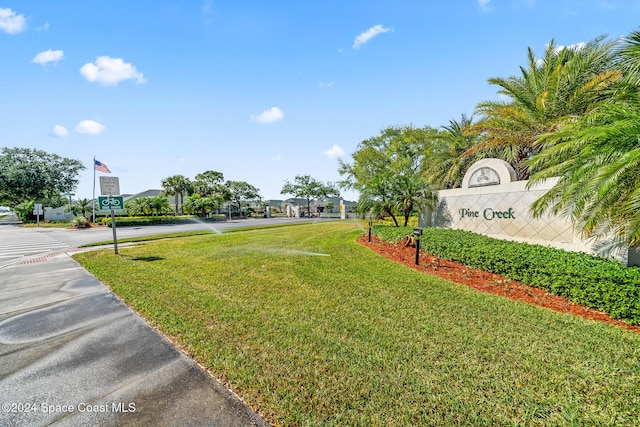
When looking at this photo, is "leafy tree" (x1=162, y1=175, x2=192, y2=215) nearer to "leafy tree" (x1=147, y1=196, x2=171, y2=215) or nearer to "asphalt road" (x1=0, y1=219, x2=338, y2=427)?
"leafy tree" (x1=147, y1=196, x2=171, y2=215)

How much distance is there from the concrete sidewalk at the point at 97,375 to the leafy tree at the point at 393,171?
1213cm

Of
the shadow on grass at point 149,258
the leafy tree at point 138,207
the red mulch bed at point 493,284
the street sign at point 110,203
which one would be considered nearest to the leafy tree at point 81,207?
the leafy tree at point 138,207

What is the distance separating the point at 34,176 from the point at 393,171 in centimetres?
5502

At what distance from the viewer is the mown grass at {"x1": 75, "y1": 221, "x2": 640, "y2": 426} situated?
249 cm

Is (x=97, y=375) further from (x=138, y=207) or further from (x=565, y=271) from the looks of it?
(x=138, y=207)

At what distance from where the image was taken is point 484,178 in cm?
1035

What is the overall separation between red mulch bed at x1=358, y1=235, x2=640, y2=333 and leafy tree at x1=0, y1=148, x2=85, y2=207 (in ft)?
173

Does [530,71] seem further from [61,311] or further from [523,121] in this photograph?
[61,311]

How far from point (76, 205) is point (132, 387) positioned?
45903 millimetres

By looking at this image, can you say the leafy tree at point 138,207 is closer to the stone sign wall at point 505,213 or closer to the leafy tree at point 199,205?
the leafy tree at point 199,205

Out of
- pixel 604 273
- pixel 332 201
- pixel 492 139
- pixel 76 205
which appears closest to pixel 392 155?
pixel 492 139

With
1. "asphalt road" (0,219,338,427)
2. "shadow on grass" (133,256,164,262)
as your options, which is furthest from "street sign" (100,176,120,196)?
"asphalt road" (0,219,338,427)

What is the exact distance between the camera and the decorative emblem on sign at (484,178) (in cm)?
990

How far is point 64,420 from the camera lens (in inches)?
93.9
